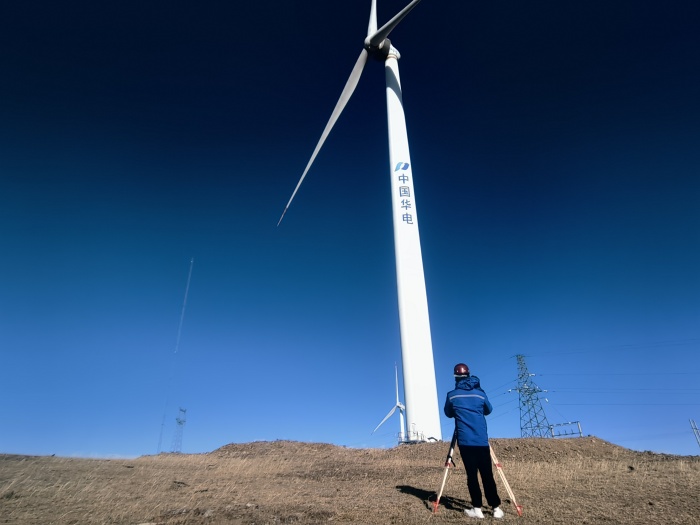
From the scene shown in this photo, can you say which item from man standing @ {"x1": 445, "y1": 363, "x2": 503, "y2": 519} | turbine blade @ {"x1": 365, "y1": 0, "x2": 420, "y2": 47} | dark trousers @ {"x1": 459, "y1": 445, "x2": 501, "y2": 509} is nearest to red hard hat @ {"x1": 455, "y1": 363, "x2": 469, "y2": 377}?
man standing @ {"x1": 445, "y1": 363, "x2": 503, "y2": 519}

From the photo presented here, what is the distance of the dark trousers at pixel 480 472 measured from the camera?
21.7 ft

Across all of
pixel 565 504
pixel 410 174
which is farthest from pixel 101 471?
pixel 410 174

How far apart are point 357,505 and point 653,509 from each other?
496cm

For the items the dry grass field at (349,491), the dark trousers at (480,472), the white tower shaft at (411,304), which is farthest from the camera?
the white tower shaft at (411,304)

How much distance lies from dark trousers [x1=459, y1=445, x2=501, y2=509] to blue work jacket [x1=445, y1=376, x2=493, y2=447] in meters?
0.12

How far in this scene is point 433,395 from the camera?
20.7m

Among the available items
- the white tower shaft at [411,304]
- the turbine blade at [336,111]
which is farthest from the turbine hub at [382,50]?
the white tower shaft at [411,304]

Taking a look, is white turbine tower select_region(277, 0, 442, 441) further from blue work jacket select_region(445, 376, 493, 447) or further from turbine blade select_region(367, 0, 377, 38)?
blue work jacket select_region(445, 376, 493, 447)

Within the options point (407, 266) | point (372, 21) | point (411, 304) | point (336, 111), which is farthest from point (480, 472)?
point (372, 21)

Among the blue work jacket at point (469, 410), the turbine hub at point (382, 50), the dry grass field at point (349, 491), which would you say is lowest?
the dry grass field at point (349, 491)

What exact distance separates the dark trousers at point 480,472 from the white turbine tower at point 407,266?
44.5 feet

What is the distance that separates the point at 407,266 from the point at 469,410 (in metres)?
16.0

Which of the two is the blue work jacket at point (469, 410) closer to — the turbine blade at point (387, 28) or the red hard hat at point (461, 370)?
→ the red hard hat at point (461, 370)

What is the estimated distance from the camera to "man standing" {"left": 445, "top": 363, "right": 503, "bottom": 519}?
6660 mm
